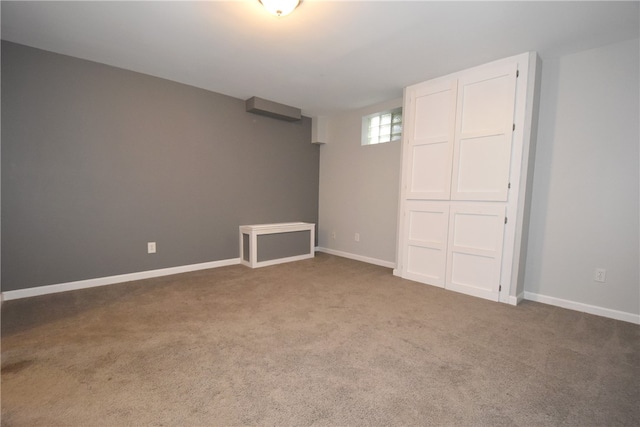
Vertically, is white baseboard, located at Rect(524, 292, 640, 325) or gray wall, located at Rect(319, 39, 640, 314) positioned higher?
gray wall, located at Rect(319, 39, 640, 314)

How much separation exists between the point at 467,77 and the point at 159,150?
11.5 feet

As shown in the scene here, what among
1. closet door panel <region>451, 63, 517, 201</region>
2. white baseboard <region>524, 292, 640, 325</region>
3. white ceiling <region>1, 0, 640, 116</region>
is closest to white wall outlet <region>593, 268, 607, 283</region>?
white baseboard <region>524, 292, 640, 325</region>

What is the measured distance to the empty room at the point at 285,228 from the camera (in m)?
1.46

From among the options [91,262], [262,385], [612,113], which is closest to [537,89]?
[612,113]

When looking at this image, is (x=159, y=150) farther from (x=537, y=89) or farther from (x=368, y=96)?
(x=537, y=89)

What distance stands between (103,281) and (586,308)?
187 inches

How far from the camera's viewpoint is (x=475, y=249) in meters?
2.86

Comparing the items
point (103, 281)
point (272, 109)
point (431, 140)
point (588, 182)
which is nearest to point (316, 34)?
point (431, 140)

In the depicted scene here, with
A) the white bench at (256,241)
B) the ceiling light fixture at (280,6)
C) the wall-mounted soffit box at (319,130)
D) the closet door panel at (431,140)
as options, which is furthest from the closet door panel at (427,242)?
the ceiling light fixture at (280,6)

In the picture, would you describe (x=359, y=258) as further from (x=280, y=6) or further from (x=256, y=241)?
(x=280, y=6)

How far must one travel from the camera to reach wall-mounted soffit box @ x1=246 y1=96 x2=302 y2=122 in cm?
384

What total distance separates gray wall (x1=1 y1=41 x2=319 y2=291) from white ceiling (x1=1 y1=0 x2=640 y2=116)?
316mm

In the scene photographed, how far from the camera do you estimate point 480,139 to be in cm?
279

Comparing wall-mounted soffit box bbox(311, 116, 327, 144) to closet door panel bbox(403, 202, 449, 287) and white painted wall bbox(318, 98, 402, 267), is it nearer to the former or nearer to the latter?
white painted wall bbox(318, 98, 402, 267)
